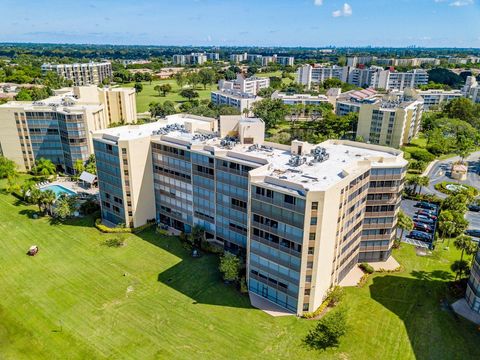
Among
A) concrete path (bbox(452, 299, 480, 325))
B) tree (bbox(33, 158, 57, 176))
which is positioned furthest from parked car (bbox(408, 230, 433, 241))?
tree (bbox(33, 158, 57, 176))

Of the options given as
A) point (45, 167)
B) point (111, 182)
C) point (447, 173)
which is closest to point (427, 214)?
point (447, 173)

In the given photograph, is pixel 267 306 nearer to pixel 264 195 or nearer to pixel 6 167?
pixel 264 195

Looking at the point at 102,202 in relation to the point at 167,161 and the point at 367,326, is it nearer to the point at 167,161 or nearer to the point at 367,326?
the point at 167,161

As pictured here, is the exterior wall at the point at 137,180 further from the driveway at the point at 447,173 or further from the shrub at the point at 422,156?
the shrub at the point at 422,156

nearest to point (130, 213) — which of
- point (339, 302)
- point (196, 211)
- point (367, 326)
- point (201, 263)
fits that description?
point (196, 211)

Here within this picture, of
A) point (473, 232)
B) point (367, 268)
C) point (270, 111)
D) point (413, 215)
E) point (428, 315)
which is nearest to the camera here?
point (428, 315)

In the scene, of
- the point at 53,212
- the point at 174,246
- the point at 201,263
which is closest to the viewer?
the point at 201,263
